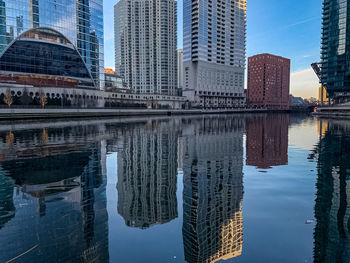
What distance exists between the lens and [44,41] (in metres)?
96.3

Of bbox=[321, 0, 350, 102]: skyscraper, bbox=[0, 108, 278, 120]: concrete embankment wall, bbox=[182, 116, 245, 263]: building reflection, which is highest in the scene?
bbox=[321, 0, 350, 102]: skyscraper

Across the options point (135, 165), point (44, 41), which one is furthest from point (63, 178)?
point (44, 41)

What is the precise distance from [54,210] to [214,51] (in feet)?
584

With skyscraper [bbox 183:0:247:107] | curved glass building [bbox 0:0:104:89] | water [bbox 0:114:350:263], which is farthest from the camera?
skyscraper [bbox 183:0:247:107]

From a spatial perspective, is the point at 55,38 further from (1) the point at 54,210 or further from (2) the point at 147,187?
(1) the point at 54,210

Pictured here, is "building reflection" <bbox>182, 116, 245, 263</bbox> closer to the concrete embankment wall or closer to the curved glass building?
the concrete embankment wall

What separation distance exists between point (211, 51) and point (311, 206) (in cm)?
17345

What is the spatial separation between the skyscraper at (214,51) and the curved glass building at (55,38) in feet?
220

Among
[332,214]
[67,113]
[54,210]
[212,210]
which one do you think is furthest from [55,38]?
[332,214]

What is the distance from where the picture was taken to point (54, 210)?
8.54 meters

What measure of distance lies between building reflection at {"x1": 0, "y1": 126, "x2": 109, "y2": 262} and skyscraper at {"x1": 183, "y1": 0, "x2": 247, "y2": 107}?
153 m

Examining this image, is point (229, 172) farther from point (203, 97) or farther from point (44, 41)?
point (203, 97)

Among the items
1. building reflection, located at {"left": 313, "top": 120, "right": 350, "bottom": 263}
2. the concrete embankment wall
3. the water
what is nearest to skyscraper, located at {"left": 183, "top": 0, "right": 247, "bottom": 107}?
the concrete embankment wall

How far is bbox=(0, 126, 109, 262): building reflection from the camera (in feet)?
20.3
